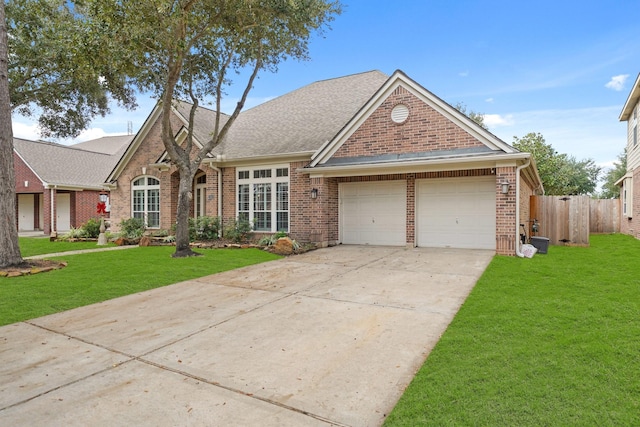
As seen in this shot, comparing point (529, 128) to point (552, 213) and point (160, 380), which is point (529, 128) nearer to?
point (552, 213)

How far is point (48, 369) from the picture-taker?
381 cm

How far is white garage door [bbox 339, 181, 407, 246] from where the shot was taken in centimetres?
1295

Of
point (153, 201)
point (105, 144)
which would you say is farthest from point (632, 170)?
point (105, 144)

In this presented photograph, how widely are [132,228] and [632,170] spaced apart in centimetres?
2258

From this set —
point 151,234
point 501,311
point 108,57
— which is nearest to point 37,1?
point 108,57

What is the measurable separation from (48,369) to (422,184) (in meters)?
11.1

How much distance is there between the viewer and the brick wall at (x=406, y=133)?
11.3 metres

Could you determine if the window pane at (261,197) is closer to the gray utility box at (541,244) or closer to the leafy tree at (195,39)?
the leafy tree at (195,39)

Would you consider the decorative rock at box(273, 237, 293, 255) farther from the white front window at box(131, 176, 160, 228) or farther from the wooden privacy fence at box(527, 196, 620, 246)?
the wooden privacy fence at box(527, 196, 620, 246)

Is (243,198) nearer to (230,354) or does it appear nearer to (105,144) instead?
(230,354)

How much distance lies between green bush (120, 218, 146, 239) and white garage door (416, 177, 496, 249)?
39.7ft

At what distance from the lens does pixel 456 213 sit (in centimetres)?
1219

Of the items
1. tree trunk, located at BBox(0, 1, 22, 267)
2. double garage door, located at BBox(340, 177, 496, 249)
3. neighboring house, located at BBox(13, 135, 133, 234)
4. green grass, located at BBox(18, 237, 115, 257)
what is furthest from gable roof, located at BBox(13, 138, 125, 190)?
double garage door, located at BBox(340, 177, 496, 249)

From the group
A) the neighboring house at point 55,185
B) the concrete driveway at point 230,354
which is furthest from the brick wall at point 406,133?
the neighboring house at point 55,185
